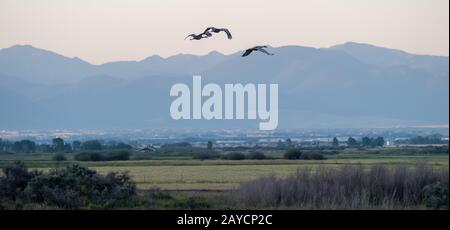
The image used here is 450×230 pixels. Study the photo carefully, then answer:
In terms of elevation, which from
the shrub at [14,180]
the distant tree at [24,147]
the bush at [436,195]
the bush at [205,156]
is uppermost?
the shrub at [14,180]

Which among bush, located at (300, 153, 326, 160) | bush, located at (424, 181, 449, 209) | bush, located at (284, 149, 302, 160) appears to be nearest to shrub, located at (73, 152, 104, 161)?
bush, located at (284, 149, 302, 160)

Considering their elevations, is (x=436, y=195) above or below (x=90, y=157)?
above

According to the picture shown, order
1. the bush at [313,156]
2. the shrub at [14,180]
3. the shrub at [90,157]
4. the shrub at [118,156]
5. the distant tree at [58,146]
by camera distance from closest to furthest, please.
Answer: the shrub at [14,180]
the shrub at [90,157]
the bush at [313,156]
the shrub at [118,156]
the distant tree at [58,146]

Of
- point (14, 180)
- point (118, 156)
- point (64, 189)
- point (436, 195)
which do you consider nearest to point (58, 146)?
point (118, 156)

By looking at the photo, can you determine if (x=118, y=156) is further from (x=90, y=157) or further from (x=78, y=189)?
(x=78, y=189)

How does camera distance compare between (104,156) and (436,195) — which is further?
(104,156)

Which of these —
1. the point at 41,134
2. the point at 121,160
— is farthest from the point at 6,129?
the point at 121,160

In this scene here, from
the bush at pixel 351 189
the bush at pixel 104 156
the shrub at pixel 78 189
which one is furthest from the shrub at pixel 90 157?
the shrub at pixel 78 189

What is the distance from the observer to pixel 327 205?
31156mm

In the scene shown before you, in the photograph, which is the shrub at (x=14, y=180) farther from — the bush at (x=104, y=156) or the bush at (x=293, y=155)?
the bush at (x=293, y=155)

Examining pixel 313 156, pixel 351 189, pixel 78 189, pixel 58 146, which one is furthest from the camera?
pixel 58 146

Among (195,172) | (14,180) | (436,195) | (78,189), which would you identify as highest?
(14,180)

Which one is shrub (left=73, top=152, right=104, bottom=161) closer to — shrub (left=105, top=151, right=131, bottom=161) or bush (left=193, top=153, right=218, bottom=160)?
shrub (left=105, top=151, right=131, bottom=161)
